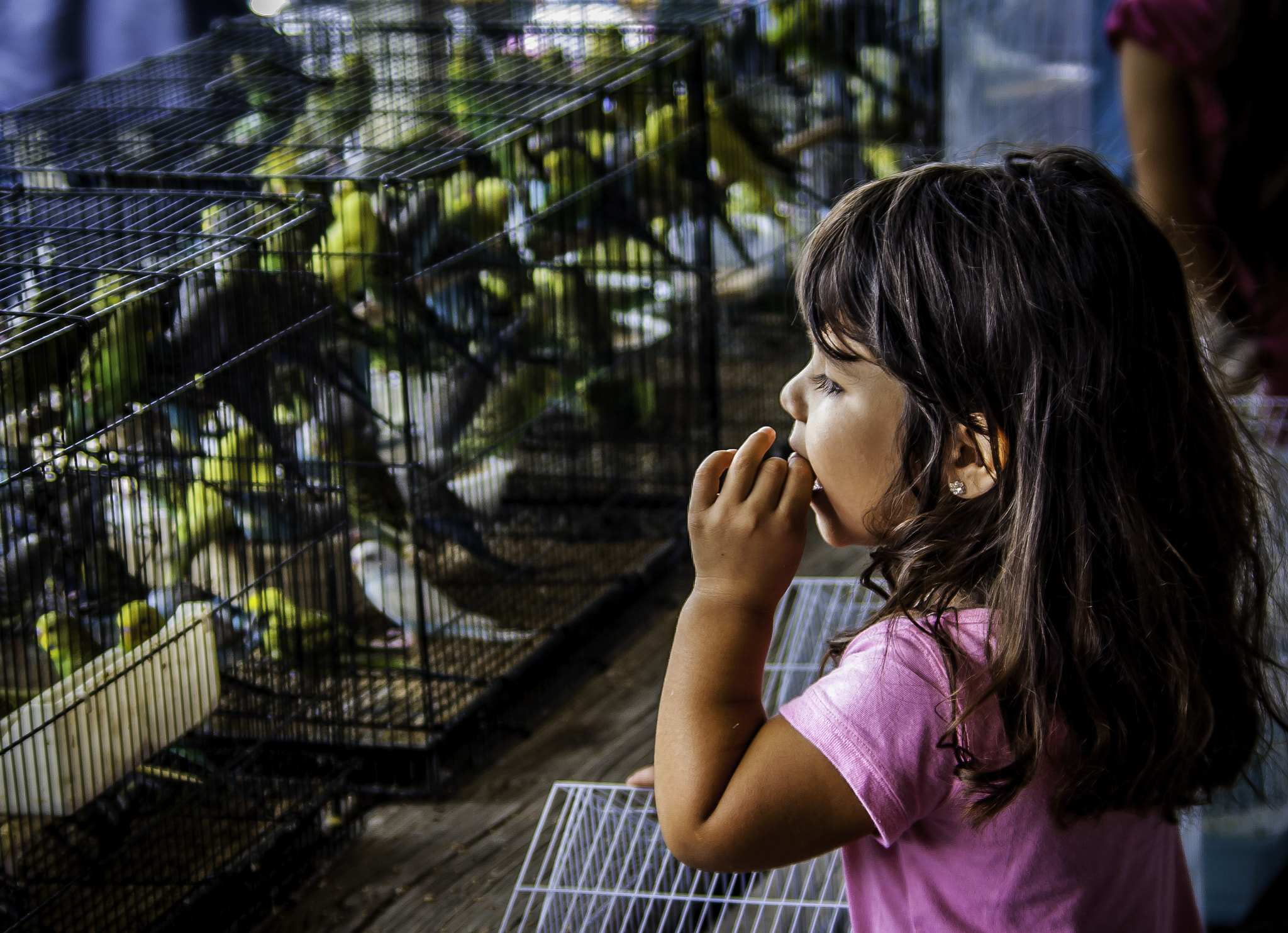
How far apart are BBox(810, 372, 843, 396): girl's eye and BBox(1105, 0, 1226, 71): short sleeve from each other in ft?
2.56

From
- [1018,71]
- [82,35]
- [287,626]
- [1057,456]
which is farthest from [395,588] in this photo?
[1018,71]

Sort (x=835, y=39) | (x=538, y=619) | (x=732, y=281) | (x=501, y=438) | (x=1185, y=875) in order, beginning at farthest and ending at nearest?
(x=835, y=39) < (x=732, y=281) < (x=538, y=619) < (x=501, y=438) < (x=1185, y=875)

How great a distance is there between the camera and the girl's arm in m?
0.54

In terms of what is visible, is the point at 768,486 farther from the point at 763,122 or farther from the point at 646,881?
the point at 763,122

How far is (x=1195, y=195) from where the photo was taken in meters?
1.22

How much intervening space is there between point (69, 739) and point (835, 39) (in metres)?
1.38

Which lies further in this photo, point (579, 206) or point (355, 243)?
point (579, 206)

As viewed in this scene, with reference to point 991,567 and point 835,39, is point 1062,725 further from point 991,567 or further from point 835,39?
point 835,39

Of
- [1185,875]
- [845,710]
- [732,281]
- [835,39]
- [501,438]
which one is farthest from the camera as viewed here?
[835,39]

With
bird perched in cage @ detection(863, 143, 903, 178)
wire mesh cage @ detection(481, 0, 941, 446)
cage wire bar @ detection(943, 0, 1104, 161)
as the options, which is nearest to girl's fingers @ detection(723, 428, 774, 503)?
wire mesh cage @ detection(481, 0, 941, 446)

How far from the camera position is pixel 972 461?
58 centimetres

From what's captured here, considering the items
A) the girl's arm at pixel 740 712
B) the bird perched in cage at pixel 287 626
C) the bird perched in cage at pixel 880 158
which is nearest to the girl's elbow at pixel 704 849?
the girl's arm at pixel 740 712

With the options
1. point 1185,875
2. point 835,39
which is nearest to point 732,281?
point 835,39

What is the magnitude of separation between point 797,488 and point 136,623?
0.50 meters
